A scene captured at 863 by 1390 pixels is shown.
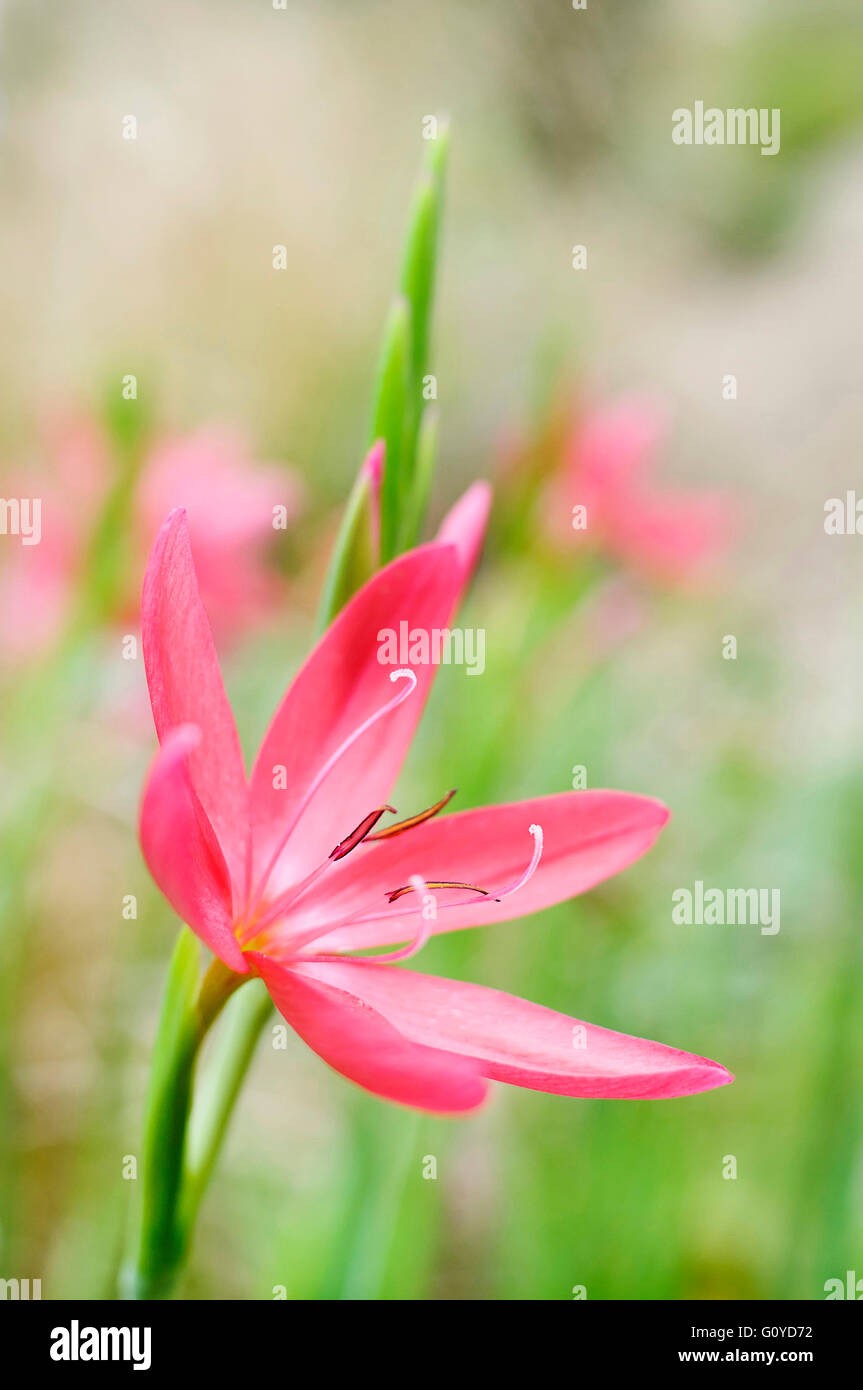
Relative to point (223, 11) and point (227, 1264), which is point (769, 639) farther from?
point (223, 11)

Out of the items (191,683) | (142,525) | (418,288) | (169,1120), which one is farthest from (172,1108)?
(142,525)

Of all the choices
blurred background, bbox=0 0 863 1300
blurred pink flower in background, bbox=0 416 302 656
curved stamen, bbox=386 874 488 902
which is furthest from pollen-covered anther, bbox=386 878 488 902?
blurred pink flower in background, bbox=0 416 302 656

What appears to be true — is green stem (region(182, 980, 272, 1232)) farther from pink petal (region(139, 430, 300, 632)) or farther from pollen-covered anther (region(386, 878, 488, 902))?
pink petal (region(139, 430, 300, 632))

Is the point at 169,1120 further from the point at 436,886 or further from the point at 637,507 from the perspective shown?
the point at 637,507

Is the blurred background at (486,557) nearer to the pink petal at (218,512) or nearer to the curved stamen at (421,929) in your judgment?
the pink petal at (218,512)

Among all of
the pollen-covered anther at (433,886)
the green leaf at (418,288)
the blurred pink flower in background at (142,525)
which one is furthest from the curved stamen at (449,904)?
the blurred pink flower in background at (142,525)
